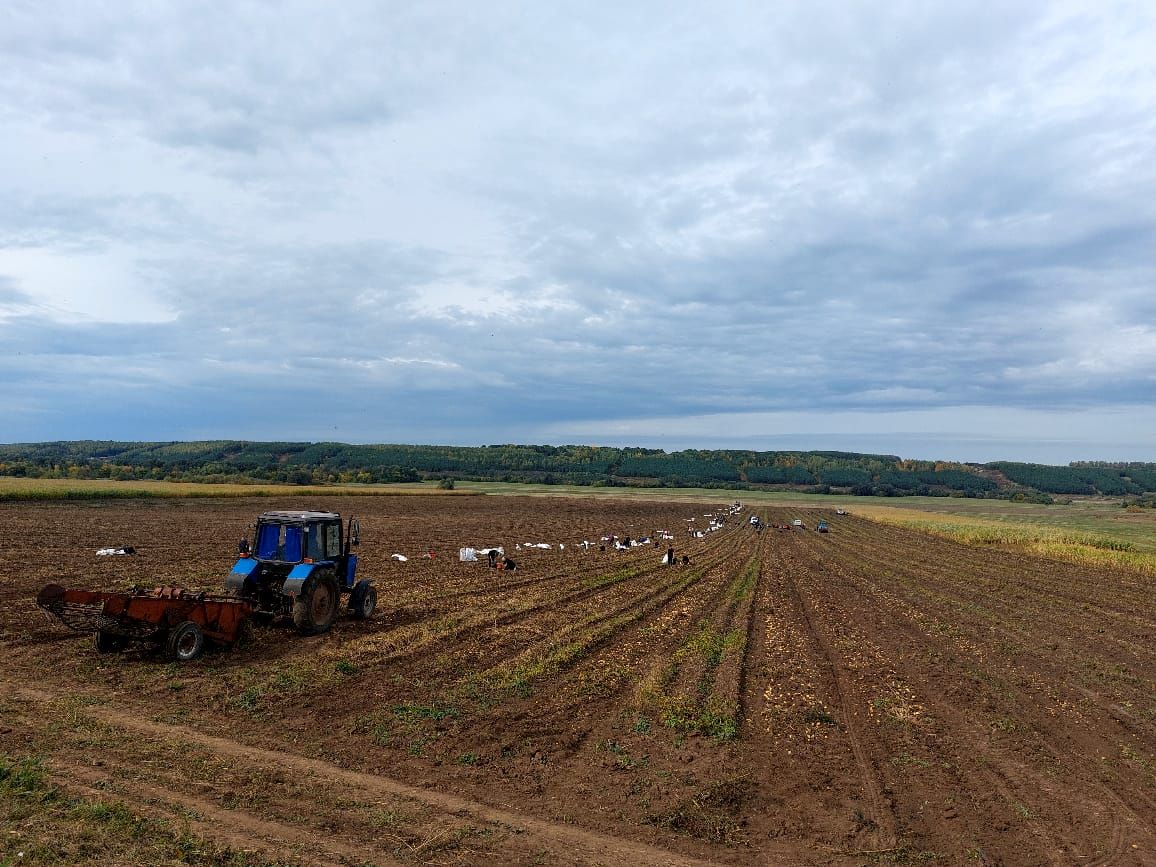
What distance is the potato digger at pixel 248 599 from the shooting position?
10852 mm

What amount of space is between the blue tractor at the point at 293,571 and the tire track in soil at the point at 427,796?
12.4ft

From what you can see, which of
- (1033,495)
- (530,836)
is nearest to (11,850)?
(530,836)

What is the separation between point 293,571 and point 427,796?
281 inches

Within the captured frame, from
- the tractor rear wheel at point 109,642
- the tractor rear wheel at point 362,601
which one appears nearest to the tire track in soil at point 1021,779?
the tractor rear wheel at point 362,601

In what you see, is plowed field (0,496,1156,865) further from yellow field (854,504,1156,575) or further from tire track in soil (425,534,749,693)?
yellow field (854,504,1156,575)

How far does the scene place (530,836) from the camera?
627 centimetres

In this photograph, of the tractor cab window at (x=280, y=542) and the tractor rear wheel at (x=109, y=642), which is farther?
the tractor cab window at (x=280, y=542)

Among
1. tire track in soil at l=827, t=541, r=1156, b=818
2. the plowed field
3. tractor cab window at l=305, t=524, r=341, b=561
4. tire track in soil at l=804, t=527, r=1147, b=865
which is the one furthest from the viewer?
tractor cab window at l=305, t=524, r=341, b=561

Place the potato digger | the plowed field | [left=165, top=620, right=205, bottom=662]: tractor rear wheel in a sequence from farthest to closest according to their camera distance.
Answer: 1. [left=165, top=620, right=205, bottom=662]: tractor rear wheel
2. the potato digger
3. the plowed field

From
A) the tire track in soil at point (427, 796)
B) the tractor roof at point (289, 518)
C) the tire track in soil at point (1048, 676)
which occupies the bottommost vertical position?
the tire track in soil at point (1048, 676)

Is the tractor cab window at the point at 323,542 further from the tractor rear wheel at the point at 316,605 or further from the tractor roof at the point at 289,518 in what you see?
the tractor rear wheel at the point at 316,605

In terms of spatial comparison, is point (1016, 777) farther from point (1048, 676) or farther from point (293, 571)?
point (293, 571)

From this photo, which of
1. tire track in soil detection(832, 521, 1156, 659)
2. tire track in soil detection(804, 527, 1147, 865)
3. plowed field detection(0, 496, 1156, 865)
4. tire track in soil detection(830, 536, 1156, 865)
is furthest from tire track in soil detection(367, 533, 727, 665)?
tire track in soil detection(832, 521, 1156, 659)

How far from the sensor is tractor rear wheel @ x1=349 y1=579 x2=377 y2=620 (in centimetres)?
1451
